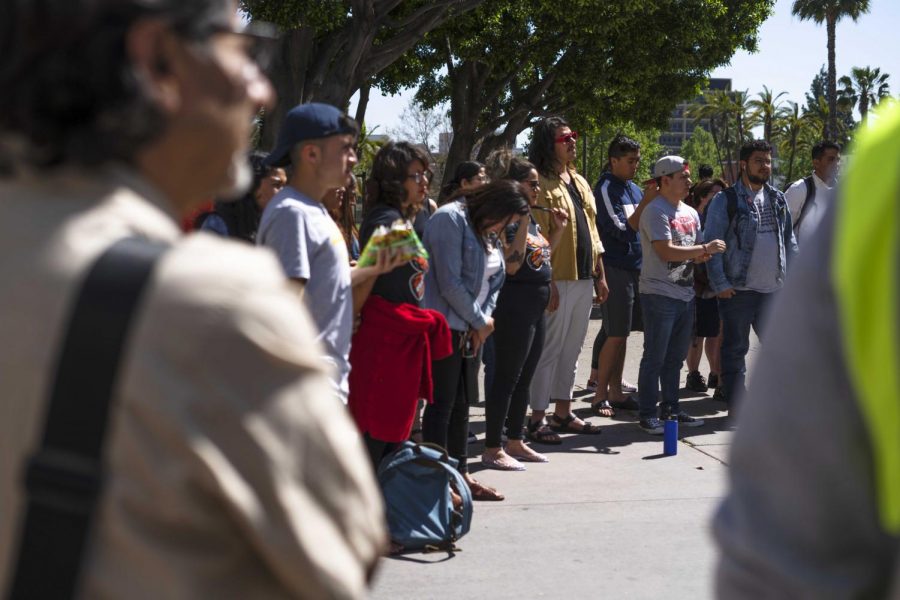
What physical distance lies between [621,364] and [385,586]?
4527 mm

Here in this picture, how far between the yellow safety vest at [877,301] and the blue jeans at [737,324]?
7820 millimetres

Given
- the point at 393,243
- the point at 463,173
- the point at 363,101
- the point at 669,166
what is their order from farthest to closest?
the point at 363,101, the point at 669,166, the point at 463,173, the point at 393,243

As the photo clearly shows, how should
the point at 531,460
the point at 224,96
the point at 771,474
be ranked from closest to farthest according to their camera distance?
the point at 771,474 < the point at 224,96 < the point at 531,460

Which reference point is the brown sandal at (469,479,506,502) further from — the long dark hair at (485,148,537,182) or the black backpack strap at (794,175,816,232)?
the black backpack strap at (794,175,816,232)

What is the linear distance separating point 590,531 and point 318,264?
2.39 metres

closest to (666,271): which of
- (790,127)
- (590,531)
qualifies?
(590,531)

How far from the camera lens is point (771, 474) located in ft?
3.73

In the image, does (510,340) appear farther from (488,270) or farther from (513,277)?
(488,270)

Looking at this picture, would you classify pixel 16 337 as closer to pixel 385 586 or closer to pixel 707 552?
pixel 385 586

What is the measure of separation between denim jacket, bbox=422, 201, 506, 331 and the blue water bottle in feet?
6.18

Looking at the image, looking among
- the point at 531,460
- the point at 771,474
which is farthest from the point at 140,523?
the point at 531,460

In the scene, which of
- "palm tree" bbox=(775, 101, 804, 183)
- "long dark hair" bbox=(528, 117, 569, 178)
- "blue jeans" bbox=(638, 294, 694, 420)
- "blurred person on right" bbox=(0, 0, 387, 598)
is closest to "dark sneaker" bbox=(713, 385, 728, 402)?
"blue jeans" bbox=(638, 294, 694, 420)

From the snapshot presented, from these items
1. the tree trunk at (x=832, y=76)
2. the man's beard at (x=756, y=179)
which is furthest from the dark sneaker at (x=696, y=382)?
the tree trunk at (x=832, y=76)

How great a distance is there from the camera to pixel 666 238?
329 inches
